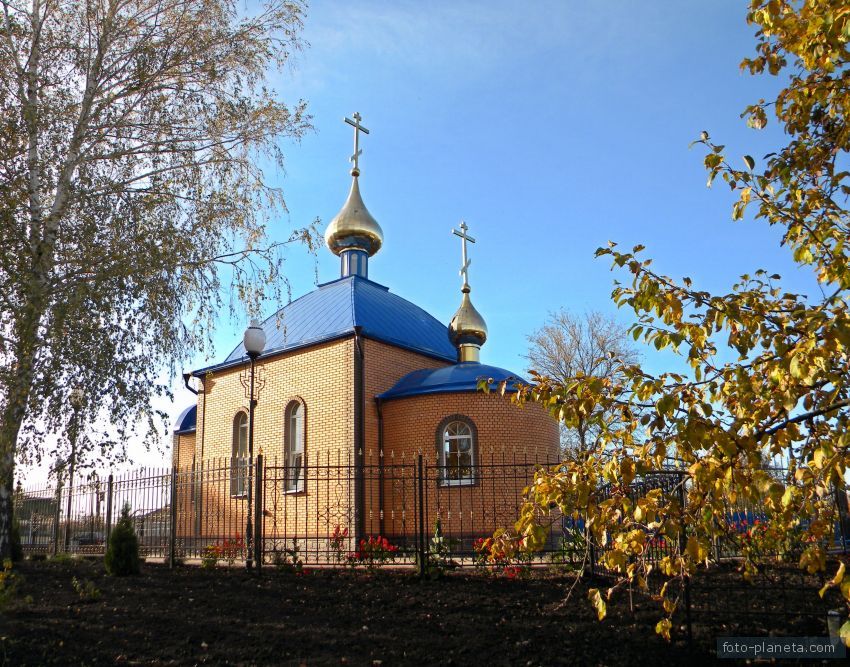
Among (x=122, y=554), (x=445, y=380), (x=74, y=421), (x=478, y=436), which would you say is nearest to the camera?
(x=74, y=421)

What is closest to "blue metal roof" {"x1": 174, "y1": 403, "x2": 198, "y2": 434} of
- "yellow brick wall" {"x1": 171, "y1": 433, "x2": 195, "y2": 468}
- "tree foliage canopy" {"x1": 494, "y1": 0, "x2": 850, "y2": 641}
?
"yellow brick wall" {"x1": 171, "y1": 433, "x2": 195, "y2": 468}

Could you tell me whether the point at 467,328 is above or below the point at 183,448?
above

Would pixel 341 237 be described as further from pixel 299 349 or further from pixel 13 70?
pixel 13 70

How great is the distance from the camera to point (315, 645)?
5.43 meters

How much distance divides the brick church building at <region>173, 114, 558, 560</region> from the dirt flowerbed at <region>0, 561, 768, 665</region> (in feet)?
13.5

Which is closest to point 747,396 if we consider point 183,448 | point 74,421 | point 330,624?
point 330,624

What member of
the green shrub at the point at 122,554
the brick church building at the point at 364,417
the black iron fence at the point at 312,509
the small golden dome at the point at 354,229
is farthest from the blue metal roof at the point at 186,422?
the green shrub at the point at 122,554

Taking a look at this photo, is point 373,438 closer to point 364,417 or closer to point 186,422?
point 364,417

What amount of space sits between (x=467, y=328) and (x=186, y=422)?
9.01m

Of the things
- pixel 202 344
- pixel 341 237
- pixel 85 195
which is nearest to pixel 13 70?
pixel 85 195

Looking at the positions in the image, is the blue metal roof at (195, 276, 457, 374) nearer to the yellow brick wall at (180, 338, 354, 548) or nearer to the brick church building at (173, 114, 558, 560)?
the brick church building at (173, 114, 558, 560)

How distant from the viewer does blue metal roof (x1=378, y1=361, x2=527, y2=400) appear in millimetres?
13133

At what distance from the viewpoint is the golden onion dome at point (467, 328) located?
15703mm

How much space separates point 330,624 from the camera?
6.00 metres
